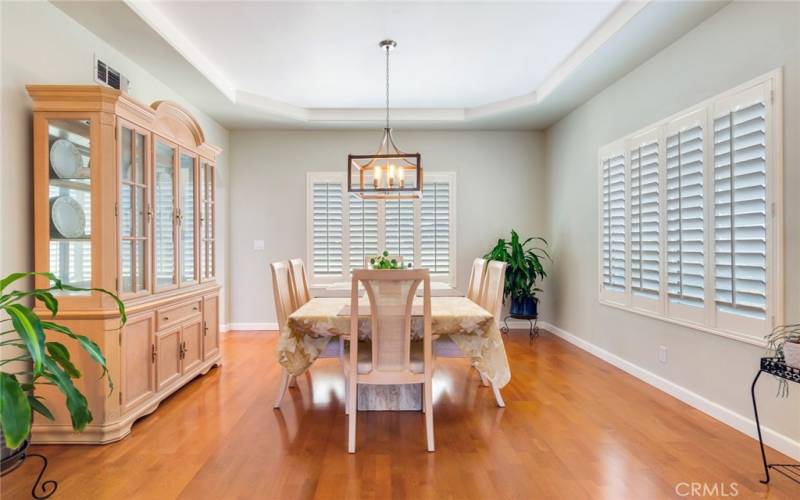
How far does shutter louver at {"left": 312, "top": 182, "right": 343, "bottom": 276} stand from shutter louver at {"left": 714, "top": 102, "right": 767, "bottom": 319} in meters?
4.14

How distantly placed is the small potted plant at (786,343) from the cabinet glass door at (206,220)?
4035 millimetres

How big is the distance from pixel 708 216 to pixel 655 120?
1.05m

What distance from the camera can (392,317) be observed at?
2.44 meters

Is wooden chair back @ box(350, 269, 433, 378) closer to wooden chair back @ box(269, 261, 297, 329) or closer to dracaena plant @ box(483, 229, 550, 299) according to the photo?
wooden chair back @ box(269, 261, 297, 329)

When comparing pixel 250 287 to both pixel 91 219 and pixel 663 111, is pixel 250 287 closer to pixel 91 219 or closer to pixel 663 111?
pixel 91 219

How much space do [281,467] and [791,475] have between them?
102 inches

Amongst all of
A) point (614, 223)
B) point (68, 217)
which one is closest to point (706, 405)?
point (614, 223)

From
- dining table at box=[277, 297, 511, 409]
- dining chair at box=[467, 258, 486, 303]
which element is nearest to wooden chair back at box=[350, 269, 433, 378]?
dining table at box=[277, 297, 511, 409]

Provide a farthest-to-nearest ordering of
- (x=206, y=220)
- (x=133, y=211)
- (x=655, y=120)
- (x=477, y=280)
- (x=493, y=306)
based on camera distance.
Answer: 1. (x=206, y=220)
2. (x=477, y=280)
3. (x=655, y=120)
4. (x=493, y=306)
5. (x=133, y=211)

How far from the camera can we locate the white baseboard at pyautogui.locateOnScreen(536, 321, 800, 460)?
2.35m

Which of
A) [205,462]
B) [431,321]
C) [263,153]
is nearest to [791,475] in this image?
[431,321]

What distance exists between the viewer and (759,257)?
248 centimetres

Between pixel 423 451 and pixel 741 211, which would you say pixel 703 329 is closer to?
pixel 741 211

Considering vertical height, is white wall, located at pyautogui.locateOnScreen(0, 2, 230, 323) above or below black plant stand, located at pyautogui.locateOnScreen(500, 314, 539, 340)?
above
